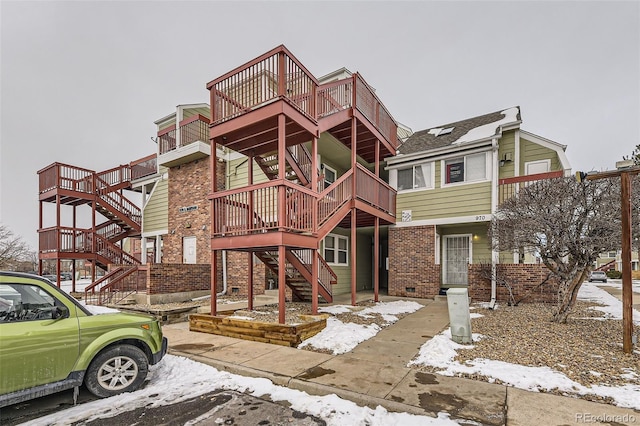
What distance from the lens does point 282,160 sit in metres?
6.74

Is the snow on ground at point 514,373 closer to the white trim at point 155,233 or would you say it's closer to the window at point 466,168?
the window at point 466,168

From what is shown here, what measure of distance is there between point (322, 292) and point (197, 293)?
5918 mm

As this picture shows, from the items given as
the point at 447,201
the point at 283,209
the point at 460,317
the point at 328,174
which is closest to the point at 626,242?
the point at 460,317

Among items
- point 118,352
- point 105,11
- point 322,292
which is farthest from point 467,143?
point 105,11

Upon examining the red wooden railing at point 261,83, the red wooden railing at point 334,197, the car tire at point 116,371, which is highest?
the red wooden railing at point 261,83

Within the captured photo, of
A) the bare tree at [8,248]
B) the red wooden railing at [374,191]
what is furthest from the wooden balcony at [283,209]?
the bare tree at [8,248]

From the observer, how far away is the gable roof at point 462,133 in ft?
37.8

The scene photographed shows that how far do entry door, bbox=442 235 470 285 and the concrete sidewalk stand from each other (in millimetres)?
6453

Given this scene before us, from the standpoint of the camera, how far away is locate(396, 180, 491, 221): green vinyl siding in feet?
36.4

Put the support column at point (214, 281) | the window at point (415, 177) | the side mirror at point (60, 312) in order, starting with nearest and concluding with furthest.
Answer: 1. the side mirror at point (60, 312)
2. the support column at point (214, 281)
3. the window at point (415, 177)

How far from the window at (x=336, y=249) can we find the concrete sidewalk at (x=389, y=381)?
6335mm

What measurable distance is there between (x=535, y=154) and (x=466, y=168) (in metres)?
2.28

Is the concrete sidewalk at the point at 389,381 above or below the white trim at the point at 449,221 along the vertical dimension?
below

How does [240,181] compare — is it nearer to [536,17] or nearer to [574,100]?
[536,17]
